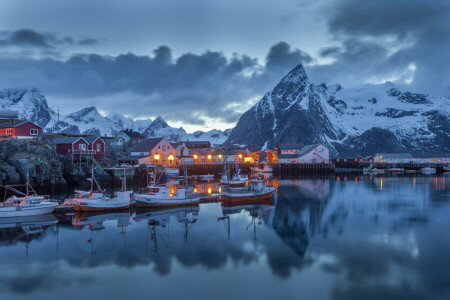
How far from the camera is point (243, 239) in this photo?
2548 centimetres

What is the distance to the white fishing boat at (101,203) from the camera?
34.1 m

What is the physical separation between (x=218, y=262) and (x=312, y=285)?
17.9ft

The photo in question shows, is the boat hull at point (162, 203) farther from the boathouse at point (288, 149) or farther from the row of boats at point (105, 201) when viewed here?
the boathouse at point (288, 149)

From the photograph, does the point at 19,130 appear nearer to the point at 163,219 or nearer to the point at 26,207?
the point at 26,207

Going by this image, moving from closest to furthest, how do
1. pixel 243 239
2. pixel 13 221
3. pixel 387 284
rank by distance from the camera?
pixel 387 284 → pixel 243 239 → pixel 13 221

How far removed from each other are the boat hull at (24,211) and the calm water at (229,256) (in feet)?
4.49

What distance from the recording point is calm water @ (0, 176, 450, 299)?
16.9m

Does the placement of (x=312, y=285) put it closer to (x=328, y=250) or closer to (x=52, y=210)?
(x=328, y=250)

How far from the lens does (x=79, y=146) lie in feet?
214

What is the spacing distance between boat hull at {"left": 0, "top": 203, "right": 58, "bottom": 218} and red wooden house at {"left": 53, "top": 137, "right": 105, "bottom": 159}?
32.3m

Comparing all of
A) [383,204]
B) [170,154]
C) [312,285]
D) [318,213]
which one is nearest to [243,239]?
[312,285]

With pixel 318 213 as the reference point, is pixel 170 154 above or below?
above

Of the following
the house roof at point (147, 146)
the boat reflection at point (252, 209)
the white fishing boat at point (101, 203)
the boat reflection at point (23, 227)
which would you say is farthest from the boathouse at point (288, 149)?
the boat reflection at point (23, 227)

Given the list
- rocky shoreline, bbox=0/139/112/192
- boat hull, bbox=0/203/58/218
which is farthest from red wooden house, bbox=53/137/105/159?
boat hull, bbox=0/203/58/218
